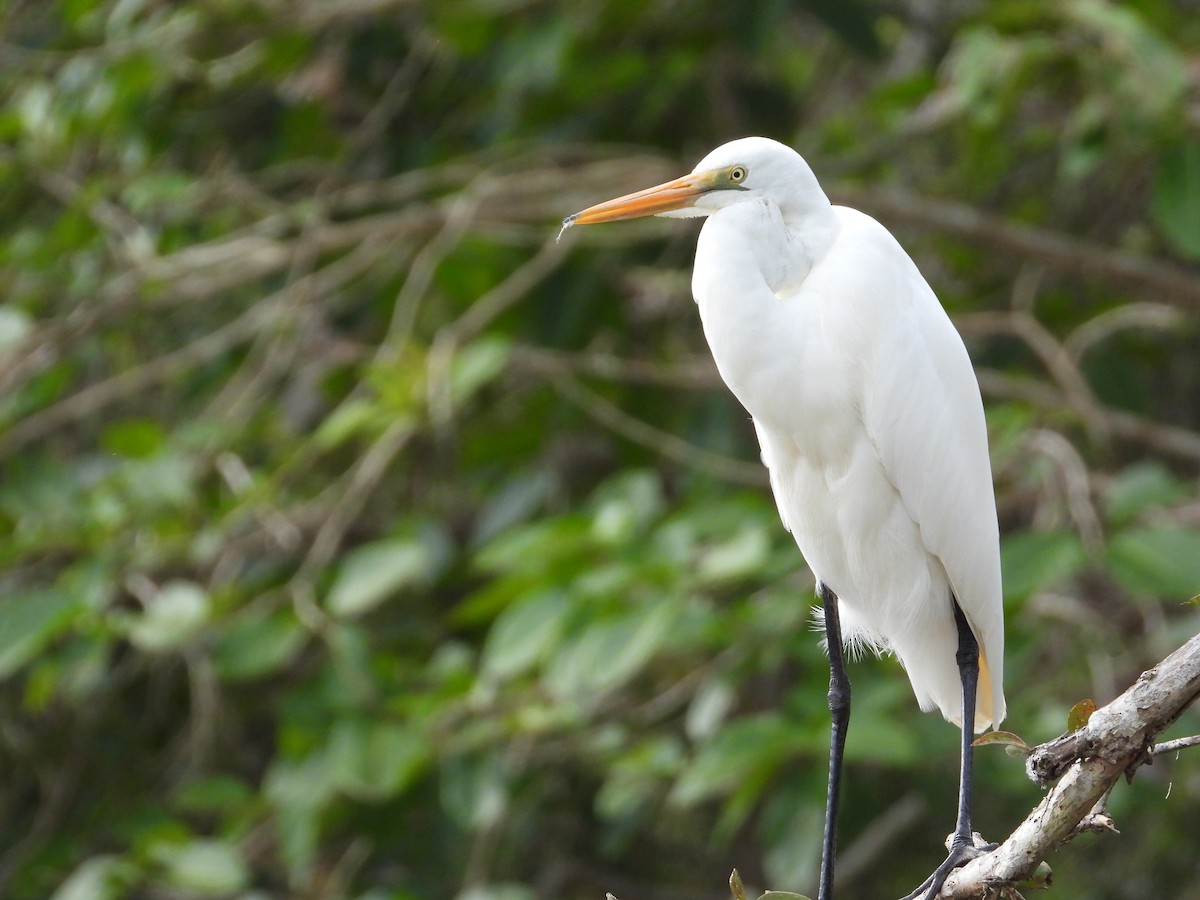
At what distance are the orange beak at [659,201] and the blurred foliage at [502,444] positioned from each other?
916mm

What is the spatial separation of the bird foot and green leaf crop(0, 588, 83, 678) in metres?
1.60

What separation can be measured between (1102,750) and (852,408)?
0.55 metres

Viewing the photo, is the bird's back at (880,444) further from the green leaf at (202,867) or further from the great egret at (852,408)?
the green leaf at (202,867)

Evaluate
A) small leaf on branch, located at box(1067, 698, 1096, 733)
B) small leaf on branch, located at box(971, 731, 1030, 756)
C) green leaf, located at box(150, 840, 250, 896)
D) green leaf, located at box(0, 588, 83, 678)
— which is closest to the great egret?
small leaf on branch, located at box(971, 731, 1030, 756)

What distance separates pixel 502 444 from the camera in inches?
126

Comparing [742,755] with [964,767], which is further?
[742,755]

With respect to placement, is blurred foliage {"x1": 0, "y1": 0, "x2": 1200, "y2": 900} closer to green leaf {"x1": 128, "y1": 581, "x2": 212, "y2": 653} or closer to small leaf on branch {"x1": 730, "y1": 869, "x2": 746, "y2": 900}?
green leaf {"x1": 128, "y1": 581, "x2": 212, "y2": 653}

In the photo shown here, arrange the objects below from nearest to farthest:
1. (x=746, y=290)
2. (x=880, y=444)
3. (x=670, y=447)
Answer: (x=746, y=290)
(x=880, y=444)
(x=670, y=447)

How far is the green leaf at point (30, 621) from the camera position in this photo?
8.26 feet

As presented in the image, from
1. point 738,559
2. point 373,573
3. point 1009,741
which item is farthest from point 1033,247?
point 1009,741

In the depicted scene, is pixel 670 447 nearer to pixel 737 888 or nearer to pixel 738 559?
pixel 738 559

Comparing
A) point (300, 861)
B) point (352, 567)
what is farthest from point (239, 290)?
point (300, 861)

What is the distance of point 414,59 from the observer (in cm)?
342

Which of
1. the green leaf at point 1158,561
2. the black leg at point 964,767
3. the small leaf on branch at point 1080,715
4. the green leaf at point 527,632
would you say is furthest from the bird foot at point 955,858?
the green leaf at point 527,632
